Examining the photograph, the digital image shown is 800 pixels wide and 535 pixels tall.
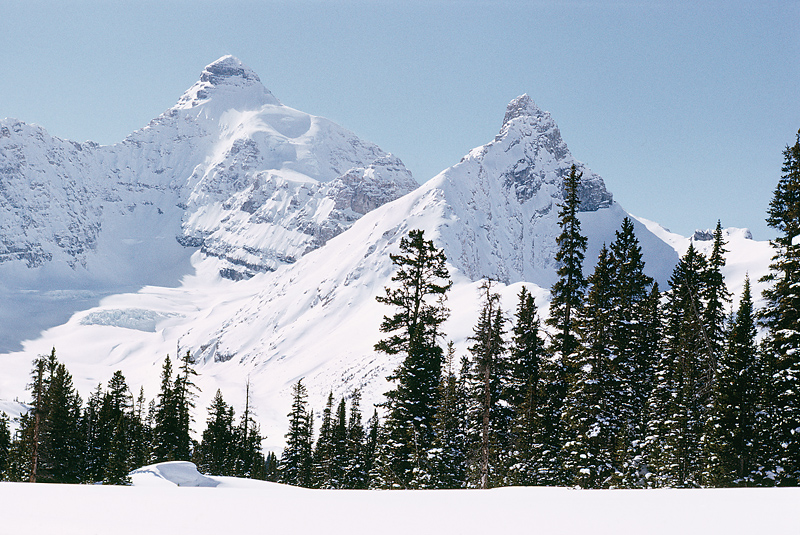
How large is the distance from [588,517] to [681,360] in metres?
26.6

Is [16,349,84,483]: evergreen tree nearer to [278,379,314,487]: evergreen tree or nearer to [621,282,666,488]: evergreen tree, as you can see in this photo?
[278,379,314,487]: evergreen tree

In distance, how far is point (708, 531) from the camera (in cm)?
1085

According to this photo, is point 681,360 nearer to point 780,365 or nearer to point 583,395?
point 583,395

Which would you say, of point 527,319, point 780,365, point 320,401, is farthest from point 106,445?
point 320,401

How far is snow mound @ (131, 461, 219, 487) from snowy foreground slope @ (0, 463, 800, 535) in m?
16.9

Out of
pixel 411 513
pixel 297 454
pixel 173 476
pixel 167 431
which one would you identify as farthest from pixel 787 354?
pixel 297 454

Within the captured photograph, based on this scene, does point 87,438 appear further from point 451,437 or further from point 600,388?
point 600,388

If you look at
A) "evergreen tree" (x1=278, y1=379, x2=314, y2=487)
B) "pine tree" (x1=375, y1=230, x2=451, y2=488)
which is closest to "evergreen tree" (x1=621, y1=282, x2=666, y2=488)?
"pine tree" (x1=375, y1=230, x2=451, y2=488)

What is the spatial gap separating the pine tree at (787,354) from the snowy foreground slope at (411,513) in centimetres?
1143

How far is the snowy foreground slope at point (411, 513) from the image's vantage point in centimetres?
1142

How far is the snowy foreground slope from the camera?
37.5ft

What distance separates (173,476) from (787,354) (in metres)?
26.3

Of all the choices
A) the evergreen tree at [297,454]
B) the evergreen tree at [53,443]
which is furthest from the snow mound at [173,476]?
the evergreen tree at [297,454]

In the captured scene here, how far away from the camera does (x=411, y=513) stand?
1303 centimetres
